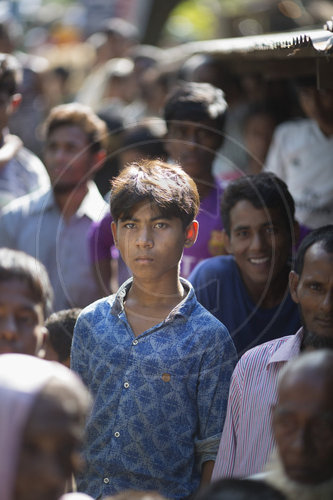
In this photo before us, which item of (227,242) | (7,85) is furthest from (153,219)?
(7,85)

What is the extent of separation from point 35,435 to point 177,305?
1.05 meters

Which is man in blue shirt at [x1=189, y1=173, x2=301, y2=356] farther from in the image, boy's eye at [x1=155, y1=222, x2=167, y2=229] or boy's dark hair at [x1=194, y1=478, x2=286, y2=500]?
boy's dark hair at [x1=194, y1=478, x2=286, y2=500]

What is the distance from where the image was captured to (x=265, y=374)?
275cm

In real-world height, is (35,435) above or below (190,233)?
below

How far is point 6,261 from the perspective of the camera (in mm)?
2932

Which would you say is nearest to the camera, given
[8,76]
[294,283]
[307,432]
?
[307,432]

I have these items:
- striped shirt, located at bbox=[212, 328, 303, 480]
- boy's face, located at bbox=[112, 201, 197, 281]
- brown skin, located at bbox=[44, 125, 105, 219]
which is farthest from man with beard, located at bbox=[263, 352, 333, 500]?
brown skin, located at bbox=[44, 125, 105, 219]

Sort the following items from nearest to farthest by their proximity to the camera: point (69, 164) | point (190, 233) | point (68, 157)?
1. point (190, 233)
2. point (69, 164)
3. point (68, 157)

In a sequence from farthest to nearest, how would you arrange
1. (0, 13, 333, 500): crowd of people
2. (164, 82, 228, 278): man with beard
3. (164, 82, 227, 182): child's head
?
(164, 82, 227, 182): child's head
(164, 82, 228, 278): man with beard
(0, 13, 333, 500): crowd of people

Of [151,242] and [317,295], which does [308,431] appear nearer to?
[317,295]

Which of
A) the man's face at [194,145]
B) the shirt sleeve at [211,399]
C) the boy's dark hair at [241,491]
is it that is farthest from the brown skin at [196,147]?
the boy's dark hair at [241,491]

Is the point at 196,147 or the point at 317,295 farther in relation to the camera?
the point at 196,147

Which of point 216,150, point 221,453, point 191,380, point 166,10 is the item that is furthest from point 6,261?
point 166,10

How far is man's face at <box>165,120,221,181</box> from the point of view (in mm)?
4008
